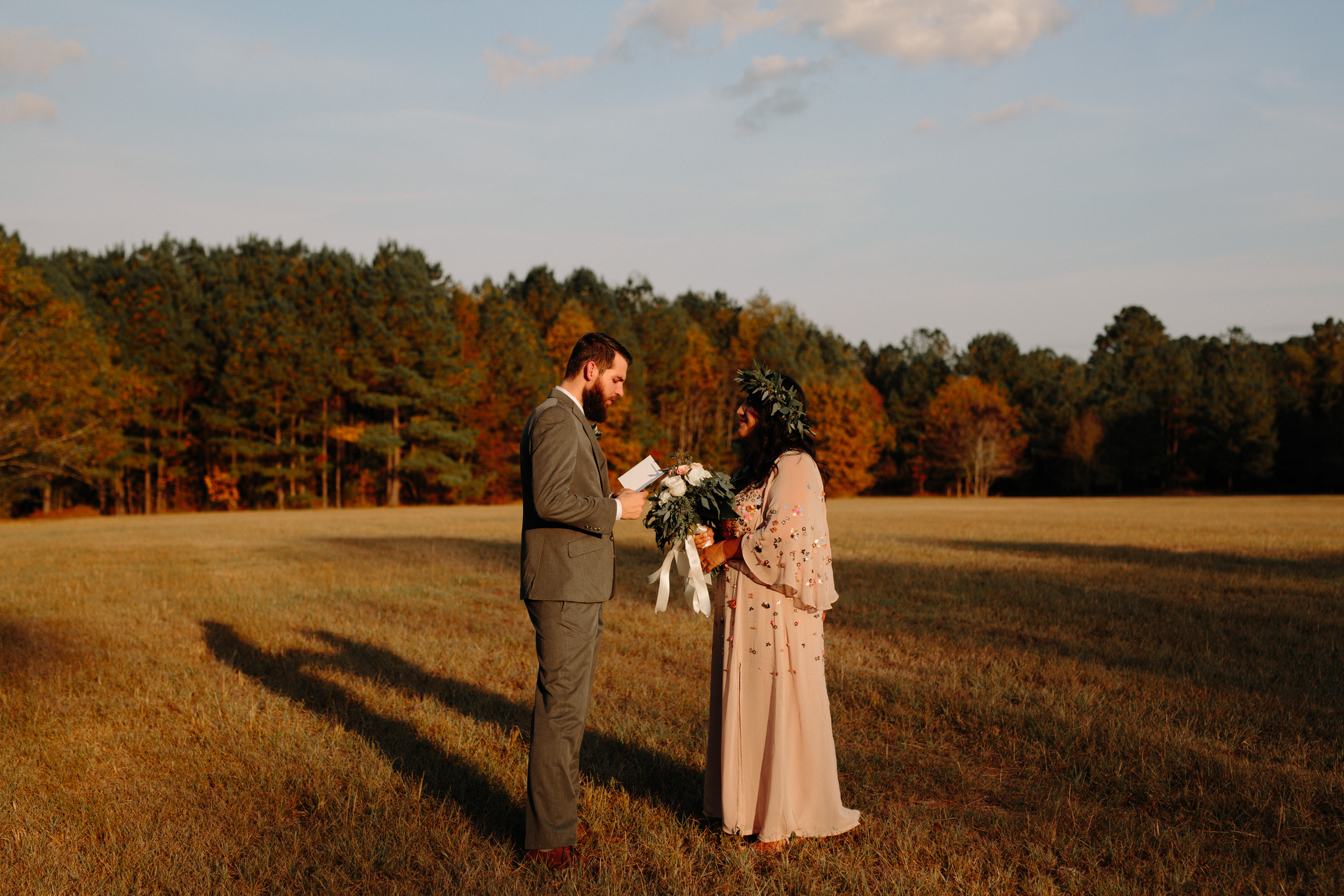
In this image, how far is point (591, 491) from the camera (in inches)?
181

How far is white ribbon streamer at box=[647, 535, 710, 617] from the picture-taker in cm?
483

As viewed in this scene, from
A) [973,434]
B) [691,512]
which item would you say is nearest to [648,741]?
[691,512]

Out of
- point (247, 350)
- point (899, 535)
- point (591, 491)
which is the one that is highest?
point (247, 350)

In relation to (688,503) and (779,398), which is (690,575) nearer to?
(688,503)

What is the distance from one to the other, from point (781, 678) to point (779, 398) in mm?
1495

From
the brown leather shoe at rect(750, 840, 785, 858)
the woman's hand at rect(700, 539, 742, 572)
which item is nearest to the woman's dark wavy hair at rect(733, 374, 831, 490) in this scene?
the woman's hand at rect(700, 539, 742, 572)

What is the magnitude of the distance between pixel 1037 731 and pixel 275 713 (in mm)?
6029

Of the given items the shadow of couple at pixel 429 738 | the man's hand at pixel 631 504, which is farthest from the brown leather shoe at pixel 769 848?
the man's hand at pixel 631 504

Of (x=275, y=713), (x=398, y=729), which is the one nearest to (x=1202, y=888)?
(x=398, y=729)

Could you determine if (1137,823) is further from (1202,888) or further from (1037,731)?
(1037,731)

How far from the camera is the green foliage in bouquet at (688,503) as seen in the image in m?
4.82

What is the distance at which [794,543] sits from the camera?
4.60 metres

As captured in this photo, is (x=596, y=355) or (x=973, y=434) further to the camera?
(x=973, y=434)

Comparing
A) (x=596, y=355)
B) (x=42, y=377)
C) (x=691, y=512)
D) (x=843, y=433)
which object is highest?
(x=42, y=377)
